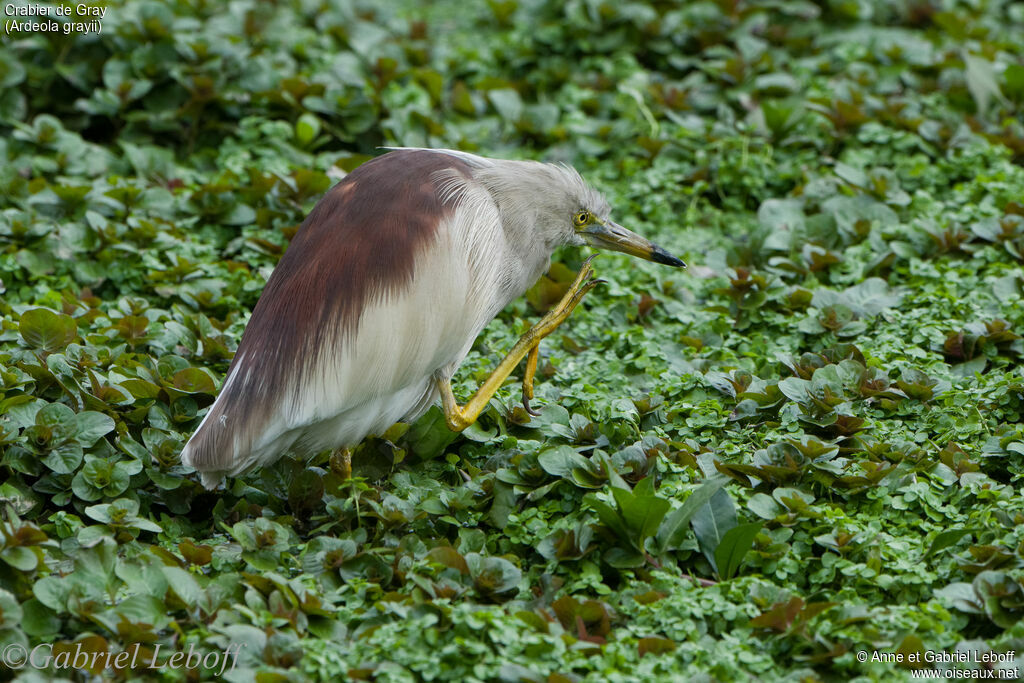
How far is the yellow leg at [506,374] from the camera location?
398 cm

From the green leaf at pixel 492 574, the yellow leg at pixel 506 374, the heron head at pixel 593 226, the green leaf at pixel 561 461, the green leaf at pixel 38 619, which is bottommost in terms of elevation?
the green leaf at pixel 38 619

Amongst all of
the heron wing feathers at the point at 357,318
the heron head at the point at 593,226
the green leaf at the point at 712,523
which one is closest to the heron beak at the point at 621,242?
the heron head at the point at 593,226

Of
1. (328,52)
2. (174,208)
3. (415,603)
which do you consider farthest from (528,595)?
(328,52)

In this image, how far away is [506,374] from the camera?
417cm

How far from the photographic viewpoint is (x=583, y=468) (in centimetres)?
367

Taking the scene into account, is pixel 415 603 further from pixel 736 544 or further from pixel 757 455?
pixel 757 455

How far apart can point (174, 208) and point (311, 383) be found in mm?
2219

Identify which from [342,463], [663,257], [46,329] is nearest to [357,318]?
[342,463]

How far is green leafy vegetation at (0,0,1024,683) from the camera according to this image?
125 inches

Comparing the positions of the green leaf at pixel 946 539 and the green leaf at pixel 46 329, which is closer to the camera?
the green leaf at pixel 946 539

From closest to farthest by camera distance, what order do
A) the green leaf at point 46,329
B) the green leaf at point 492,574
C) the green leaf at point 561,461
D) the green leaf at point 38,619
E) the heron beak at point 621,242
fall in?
the green leaf at point 38,619, the green leaf at point 492,574, the green leaf at point 561,461, the green leaf at point 46,329, the heron beak at point 621,242

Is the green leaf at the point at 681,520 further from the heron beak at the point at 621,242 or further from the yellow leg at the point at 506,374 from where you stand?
the heron beak at the point at 621,242

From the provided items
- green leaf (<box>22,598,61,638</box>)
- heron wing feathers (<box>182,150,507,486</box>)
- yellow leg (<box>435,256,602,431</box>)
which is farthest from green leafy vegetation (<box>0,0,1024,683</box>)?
heron wing feathers (<box>182,150,507,486</box>)

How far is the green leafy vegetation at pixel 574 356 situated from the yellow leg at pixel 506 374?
14 centimetres
